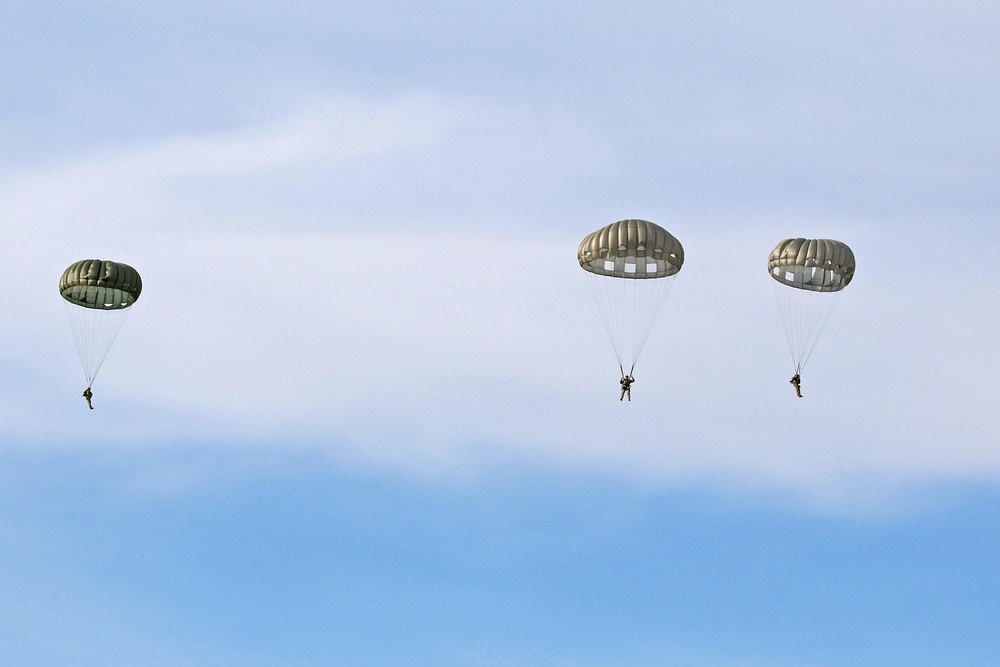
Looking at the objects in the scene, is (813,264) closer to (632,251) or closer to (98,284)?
(632,251)

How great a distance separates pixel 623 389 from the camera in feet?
216

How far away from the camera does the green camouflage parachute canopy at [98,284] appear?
69938 millimetres

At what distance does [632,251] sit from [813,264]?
8176 millimetres

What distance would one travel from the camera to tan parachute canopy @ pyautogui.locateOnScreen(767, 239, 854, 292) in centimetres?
6688

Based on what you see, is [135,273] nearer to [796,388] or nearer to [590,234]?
[590,234]

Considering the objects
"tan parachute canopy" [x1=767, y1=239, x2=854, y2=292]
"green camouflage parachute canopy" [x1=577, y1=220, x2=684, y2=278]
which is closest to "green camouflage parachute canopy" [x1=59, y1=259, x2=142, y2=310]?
"green camouflage parachute canopy" [x1=577, y1=220, x2=684, y2=278]

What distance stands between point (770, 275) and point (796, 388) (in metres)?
4.98

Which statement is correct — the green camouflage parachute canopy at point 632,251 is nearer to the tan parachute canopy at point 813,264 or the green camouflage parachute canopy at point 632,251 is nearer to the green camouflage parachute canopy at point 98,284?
the tan parachute canopy at point 813,264

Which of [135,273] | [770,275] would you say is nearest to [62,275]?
[135,273]

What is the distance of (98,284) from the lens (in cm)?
6994

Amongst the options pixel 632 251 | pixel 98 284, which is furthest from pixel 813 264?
pixel 98 284

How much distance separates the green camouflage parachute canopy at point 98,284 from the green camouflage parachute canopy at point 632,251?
66.8 ft

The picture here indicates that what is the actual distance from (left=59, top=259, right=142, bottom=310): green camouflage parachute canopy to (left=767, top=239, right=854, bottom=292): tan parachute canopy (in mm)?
28217

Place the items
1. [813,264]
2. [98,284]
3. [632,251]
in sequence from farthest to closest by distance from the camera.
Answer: [98,284], [813,264], [632,251]
